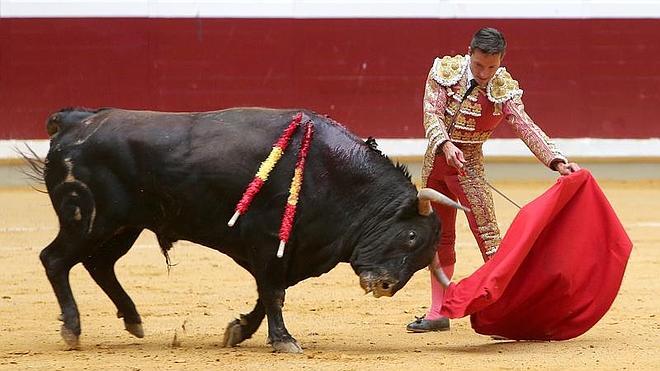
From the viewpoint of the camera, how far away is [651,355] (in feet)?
14.6

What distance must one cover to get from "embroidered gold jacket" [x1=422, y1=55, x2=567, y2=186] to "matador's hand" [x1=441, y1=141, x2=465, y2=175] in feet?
0.20

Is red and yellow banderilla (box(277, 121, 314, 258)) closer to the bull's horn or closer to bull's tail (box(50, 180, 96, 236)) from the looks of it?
the bull's horn

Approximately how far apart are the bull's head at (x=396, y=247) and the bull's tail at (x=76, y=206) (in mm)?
899

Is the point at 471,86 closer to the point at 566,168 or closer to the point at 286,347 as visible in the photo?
the point at 566,168

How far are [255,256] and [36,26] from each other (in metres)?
7.02

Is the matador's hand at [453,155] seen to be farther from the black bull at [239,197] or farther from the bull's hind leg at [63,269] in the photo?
the bull's hind leg at [63,269]

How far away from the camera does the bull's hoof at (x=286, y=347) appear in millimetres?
4566

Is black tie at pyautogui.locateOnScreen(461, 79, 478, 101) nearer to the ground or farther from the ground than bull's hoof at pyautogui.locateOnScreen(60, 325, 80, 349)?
farther from the ground

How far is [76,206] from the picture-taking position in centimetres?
466

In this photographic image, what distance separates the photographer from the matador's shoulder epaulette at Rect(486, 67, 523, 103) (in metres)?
4.91

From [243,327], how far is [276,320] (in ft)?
0.66

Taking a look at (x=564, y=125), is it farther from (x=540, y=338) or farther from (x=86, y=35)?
(x=540, y=338)

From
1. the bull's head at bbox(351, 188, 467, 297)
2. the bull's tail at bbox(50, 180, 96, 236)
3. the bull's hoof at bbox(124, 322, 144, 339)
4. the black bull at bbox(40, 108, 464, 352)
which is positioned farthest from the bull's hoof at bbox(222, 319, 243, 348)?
the bull's tail at bbox(50, 180, 96, 236)

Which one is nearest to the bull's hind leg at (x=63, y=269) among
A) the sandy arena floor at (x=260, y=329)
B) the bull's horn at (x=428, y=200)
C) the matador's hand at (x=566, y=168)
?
the sandy arena floor at (x=260, y=329)
